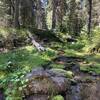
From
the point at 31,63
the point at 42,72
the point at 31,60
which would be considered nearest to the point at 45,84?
the point at 42,72

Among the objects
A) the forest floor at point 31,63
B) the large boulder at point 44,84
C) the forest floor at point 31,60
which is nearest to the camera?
the large boulder at point 44,84

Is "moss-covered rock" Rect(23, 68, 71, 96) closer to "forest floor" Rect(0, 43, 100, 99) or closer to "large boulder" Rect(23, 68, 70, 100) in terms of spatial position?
"large boulder" Rect(23, 68, 70, 100)

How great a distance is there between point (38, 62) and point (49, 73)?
2490 millimetres

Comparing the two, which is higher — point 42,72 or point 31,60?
point 42,72

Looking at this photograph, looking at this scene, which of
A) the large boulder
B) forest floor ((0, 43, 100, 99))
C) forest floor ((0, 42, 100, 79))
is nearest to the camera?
the large boulder

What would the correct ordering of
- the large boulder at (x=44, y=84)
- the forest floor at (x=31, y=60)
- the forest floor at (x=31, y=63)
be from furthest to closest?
the forest floor at (x=31, y=60) → the forest floor at (x=31, y=63) → the large boulder at (x=44, y=84)

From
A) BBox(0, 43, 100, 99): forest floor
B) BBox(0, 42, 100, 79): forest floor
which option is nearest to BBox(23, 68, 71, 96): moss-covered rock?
BBox(0, 43, 100, 99): forest floor

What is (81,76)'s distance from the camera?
9.03m

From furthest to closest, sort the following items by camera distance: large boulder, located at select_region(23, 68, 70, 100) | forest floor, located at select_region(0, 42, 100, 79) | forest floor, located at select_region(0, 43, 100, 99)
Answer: forest floor, located at select_region(0, 42, 100, 79) → forest floor, located at select_region(0, 43, 100, 99) → large boulder, located at select_region(23, 68, 70, 100)

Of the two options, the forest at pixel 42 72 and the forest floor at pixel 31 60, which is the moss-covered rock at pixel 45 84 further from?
the forest floor at pixel 31 60

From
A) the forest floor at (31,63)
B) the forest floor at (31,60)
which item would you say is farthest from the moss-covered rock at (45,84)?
the forest floor at (31,60)

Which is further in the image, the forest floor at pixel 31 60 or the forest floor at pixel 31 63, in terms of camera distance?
the forest floor at pixel 31 60

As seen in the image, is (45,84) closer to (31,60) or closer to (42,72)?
(42,72)

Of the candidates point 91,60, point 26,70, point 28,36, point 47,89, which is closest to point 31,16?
point 28,36
